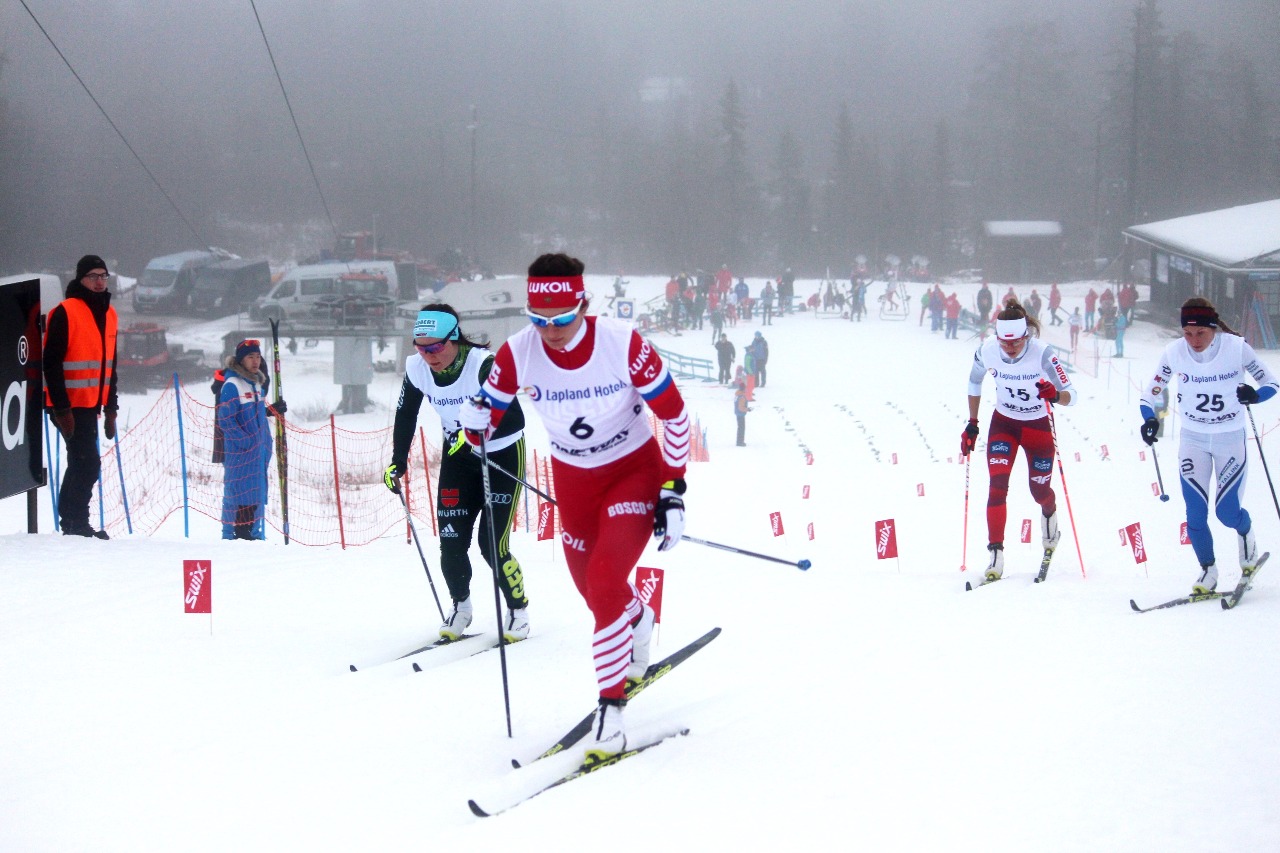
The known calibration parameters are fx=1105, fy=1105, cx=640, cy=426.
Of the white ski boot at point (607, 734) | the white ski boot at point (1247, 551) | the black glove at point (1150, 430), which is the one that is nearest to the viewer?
the white ski boot at point (607, 734)

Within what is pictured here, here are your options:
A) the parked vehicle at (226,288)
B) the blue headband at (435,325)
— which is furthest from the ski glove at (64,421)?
the parked vehicle at (226,288)

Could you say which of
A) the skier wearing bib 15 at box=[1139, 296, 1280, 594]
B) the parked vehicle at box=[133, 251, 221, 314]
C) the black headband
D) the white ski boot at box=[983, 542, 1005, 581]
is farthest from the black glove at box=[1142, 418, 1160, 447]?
the parked vehicle at box=[133, 251, 221, 314]

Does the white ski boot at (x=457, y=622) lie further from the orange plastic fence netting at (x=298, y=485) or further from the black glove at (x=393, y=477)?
the orange plastic fence netting at (x=298, y=485)

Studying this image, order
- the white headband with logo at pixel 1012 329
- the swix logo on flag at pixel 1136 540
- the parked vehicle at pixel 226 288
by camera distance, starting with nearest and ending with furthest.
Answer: the white headband with logo at pixel 1012 329 → the swix logo on flag at pixel 1136 540 → the parked vehicle at pixel 226 288

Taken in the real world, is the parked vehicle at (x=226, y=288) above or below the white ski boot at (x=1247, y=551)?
above

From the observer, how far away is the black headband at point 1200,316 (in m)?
6.35

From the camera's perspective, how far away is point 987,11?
76438 millimetres

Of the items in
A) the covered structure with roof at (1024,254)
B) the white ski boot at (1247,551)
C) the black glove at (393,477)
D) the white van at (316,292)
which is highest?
the covered structure with roof at (1024,254)

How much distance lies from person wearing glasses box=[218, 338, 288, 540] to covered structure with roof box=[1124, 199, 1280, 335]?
26.1 m

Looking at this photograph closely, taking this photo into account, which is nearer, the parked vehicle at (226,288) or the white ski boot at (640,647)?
the white ski boot at (640,647)

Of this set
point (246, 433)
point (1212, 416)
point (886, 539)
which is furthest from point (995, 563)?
point (246, 433)

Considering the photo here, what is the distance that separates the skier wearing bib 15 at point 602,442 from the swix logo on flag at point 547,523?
13.6 ft

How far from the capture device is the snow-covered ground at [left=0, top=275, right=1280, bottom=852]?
10.4 ft

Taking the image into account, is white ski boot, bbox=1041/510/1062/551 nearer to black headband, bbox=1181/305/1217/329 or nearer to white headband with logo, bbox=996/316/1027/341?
white headband with logo, bbox=996/316/1027/341
